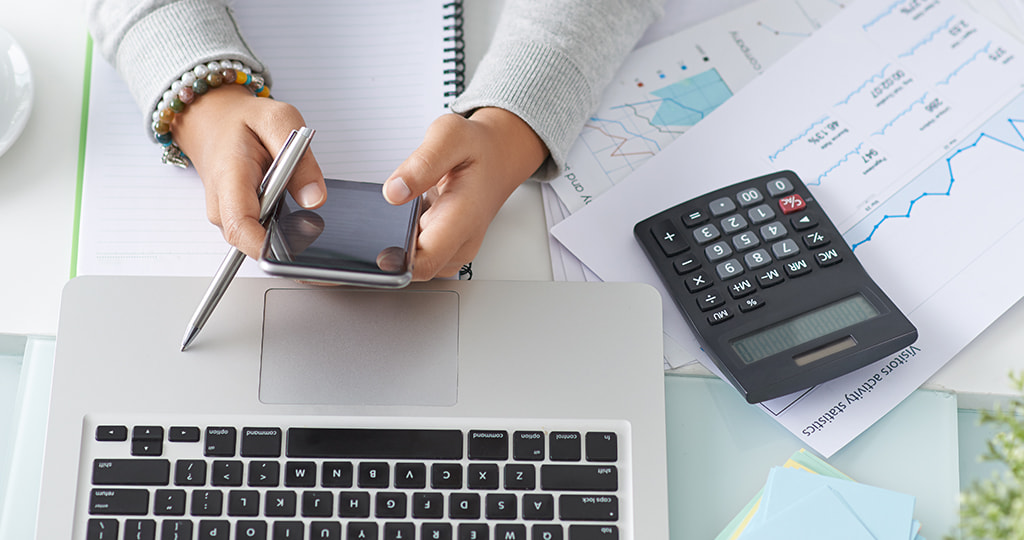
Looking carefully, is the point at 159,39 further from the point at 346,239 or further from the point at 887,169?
the point at 887,169

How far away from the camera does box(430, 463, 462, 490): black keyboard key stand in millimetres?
450

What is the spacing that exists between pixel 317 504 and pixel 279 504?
2 cm

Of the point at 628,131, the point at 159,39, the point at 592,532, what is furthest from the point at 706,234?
the point at 159,39

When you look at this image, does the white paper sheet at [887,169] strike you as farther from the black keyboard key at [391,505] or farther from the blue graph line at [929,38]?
the black keyboard key at [391,505]

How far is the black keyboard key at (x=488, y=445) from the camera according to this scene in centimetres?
46

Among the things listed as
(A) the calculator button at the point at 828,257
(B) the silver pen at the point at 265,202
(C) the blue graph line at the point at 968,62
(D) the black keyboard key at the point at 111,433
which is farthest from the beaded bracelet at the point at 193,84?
(C) the blue graph line at the point at 968,62

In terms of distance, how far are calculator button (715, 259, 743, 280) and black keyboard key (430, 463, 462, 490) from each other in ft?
0.73

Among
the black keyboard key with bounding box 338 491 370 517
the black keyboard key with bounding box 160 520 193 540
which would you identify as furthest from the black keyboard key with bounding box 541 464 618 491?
the black keyboard key with bounding box 160 520 193 540

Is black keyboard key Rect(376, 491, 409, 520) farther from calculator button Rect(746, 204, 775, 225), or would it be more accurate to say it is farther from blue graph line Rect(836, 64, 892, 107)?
blue graph line Rect(836, 64, 892, 107)

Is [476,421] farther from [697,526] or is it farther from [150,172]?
[150,172]

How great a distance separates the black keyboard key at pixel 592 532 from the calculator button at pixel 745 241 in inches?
8.5

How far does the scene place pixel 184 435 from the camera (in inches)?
17.8

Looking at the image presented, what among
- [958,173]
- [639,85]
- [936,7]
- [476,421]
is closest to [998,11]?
[936,7]

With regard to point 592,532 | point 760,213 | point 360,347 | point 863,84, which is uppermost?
point 863,84
